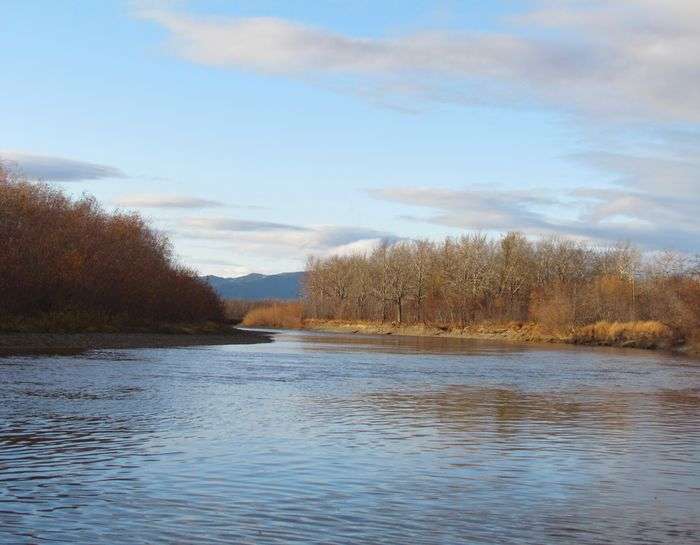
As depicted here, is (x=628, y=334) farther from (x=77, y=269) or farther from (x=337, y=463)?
(x=337, y=463)

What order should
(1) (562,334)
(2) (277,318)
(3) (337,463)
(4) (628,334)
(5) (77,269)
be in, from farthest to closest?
1. (2) (277,318)
2. (1) (562,334)
3. (4) (628,334)
4. (5) (77,269)
5. (3) (337,463)

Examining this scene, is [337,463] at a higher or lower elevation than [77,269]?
lower

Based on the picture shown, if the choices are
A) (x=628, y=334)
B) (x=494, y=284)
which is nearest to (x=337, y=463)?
(x=628, y=334)

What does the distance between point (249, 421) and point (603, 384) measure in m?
22.4

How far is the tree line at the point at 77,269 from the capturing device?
227 ft

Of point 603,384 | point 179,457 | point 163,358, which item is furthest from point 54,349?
point 179,457

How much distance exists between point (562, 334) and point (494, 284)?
33.4 m

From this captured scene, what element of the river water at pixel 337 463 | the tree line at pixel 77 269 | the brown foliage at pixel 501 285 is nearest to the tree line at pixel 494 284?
the brown foliage at pixel 501 285

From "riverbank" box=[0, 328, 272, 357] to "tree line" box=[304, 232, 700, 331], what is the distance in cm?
5470

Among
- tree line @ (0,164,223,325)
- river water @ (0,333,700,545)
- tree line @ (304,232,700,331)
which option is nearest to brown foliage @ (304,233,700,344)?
tree line @ (304,232,700,331)

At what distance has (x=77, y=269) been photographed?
75.2m

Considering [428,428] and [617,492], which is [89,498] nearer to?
[617,492]

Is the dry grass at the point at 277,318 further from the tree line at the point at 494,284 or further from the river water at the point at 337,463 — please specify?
the river water at the point at 337,463

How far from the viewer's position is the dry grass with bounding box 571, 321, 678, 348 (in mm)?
97812
